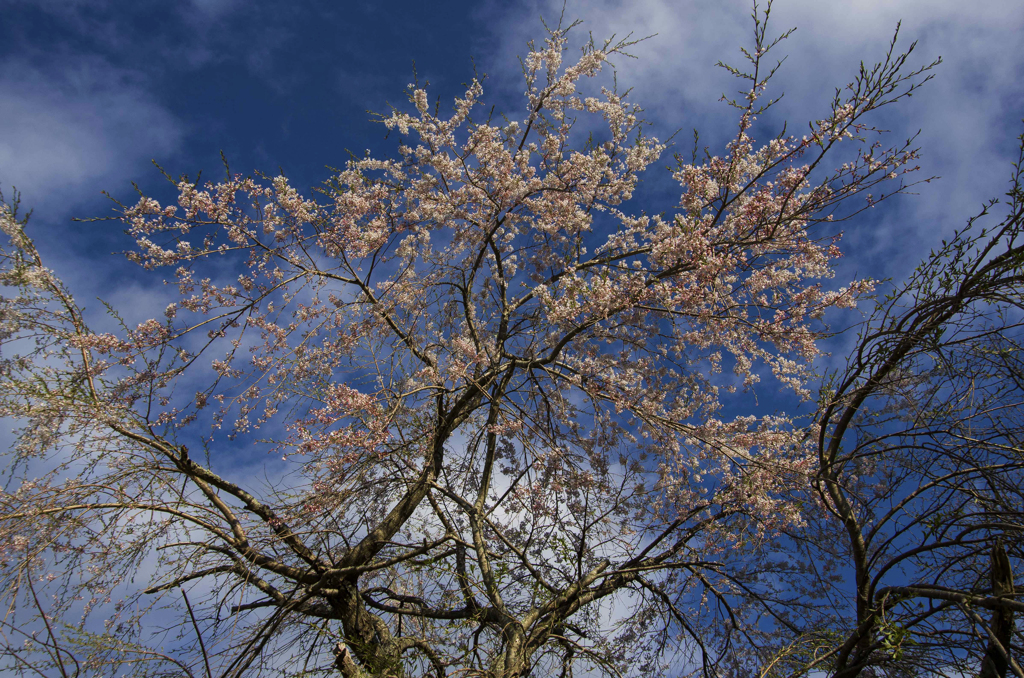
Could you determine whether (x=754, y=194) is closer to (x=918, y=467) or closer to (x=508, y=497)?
(x=918, y=467)

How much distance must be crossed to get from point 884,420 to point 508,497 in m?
3.80

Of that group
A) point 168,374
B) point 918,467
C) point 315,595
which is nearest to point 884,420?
point 918,467

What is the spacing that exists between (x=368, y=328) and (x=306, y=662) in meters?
3.15

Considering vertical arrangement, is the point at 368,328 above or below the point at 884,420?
above

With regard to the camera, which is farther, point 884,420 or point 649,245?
point 649,245

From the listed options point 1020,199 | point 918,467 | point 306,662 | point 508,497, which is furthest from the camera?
point 508,497

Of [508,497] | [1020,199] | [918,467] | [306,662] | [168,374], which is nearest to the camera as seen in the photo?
[1020,199]

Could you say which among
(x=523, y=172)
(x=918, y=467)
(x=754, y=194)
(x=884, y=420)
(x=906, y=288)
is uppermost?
(x=523, y=172)

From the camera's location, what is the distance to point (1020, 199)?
11.1ft

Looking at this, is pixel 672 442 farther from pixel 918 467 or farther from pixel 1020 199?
pixel 1020 199

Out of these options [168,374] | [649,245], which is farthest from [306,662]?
[649,245]

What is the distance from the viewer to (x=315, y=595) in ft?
17.2

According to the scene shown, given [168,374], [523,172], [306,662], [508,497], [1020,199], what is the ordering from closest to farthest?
1. [1020,199]
2. [306,662]
3. [168,374]
4. [523,172]
5. [508,497]

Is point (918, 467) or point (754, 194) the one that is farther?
point (754, 194)
